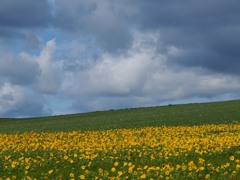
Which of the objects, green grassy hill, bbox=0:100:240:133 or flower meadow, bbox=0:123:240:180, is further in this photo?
green grassy hill, bbox=0:100:240:133

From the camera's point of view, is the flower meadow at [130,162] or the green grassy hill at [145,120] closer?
the flower meadow at [130,162]

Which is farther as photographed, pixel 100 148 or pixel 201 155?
pixel 100 148

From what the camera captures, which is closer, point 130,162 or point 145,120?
point 130,162

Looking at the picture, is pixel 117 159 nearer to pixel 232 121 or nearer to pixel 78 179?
pixel 78 179

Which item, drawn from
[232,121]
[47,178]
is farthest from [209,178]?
[232,121]

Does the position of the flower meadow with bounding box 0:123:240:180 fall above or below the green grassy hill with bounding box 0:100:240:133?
below

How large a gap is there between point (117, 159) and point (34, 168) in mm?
3449

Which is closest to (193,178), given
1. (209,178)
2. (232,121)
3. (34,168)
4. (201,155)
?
(209,178)

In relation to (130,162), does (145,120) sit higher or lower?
higher

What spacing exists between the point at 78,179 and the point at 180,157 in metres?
4.70

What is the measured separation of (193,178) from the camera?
533 inches

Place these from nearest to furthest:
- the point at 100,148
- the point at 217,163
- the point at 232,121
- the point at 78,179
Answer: the point at 78,179 < the point at 217,163 < the point at 100,148 < the point at 232,121

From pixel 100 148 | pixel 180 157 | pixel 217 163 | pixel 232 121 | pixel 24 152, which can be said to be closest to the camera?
pixel 217 163

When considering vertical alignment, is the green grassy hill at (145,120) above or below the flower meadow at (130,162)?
above
